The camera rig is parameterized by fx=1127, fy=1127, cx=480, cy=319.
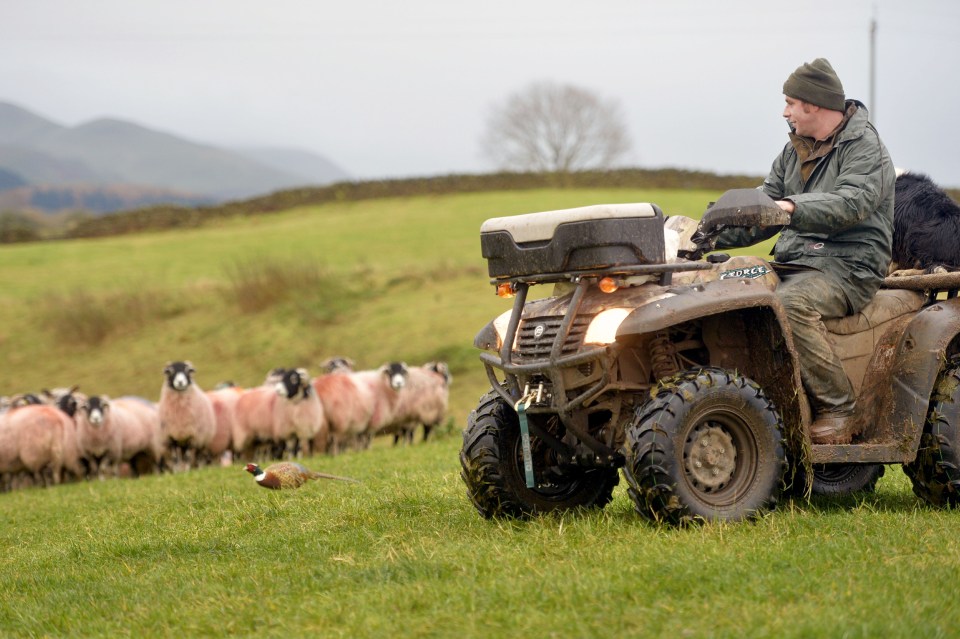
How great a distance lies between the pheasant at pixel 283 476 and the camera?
10.2 metres

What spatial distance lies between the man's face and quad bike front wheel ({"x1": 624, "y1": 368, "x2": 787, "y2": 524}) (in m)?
1.86

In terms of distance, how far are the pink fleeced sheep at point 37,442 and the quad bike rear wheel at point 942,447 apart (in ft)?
42.2

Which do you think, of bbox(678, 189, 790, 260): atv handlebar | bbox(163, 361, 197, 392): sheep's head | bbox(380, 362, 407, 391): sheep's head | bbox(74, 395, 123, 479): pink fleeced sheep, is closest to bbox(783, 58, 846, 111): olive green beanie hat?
bbox(678, 189, 790, 260): atv handlebar

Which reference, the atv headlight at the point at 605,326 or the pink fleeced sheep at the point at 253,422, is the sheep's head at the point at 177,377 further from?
the atv headlight at the point at 605,326

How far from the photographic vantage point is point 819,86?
7109 mm

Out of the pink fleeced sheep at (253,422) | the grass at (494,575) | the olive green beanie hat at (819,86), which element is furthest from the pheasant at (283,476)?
the pink fleeced sheep at (253,422)

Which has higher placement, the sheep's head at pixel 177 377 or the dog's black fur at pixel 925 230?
the dog's black fur at pixel 925 230

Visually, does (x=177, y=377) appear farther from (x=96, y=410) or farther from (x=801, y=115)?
(x=801, y=115)

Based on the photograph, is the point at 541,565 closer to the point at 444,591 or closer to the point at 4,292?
the point at 444,591

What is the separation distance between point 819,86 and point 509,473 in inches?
123

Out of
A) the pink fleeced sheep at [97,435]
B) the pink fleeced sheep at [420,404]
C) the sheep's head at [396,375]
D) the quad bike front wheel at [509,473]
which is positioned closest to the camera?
the quad bike front wheel at [509,473]

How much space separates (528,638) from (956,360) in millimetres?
3992

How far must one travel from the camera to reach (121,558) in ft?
23.5

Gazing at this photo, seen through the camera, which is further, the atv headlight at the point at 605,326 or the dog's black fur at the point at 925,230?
the dog's black fur at the point at 925,230
